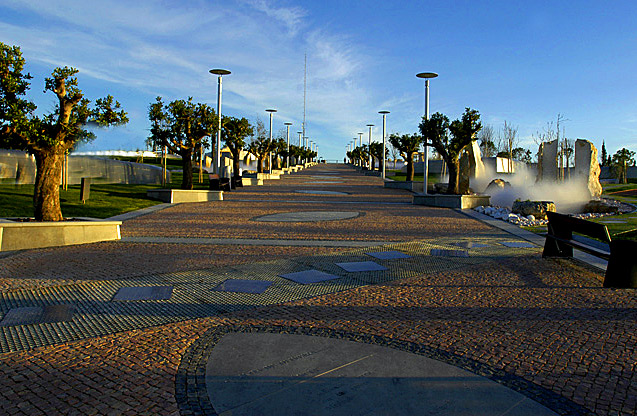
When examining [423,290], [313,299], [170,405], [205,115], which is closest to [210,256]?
[313,299]

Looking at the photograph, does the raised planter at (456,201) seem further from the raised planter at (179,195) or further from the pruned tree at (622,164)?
the pruned tree at (622,164)

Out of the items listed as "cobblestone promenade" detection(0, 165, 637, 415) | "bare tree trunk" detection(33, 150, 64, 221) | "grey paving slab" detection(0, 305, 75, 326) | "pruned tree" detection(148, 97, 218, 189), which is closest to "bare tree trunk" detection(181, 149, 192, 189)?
"pruned tree" detection(148, 97, 218, 189)

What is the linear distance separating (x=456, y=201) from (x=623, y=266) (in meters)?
13.9

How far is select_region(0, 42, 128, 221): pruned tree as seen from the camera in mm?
9742

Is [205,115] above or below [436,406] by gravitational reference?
above

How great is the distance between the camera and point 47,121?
10391 millimetres

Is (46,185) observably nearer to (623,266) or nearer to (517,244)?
(517,244)

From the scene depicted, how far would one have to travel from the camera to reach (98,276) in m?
6.84

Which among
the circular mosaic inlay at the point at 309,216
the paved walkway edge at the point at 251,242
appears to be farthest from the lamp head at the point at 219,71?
the paved walkway edge at the point at 251,242

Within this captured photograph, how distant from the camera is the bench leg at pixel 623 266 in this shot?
20.9 feet

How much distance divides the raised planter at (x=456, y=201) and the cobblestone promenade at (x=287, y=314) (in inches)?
398

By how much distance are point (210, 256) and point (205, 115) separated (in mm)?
15100

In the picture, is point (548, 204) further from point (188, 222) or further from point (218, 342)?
point (218, 342)

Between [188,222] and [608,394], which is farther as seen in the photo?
[188,222]
